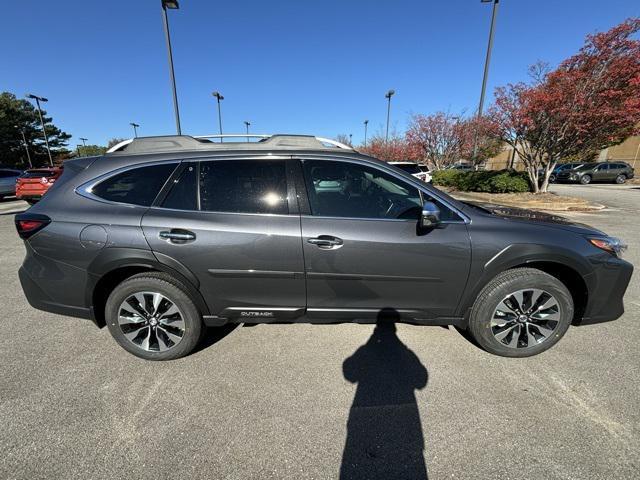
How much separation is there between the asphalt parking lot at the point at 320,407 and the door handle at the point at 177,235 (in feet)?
3.48

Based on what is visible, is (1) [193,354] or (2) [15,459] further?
(1) [193,354]

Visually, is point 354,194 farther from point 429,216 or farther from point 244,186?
point 244,186

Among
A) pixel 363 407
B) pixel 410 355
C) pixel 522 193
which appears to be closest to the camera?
pixel 363 407

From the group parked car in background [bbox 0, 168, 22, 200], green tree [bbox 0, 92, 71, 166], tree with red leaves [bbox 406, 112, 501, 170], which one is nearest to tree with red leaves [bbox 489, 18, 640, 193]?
tree with red leaves [bbox 406, 112, 501, 170]

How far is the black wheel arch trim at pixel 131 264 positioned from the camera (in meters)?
2.34

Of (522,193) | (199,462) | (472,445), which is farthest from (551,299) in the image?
(522,193)

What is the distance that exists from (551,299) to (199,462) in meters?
2.78

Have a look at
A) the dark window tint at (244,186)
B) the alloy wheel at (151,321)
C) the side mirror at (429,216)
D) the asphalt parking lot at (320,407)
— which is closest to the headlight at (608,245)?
the asphalt parking lot at (320,407)

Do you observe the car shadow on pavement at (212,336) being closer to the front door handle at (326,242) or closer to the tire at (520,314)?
the front door handle at (326,242)

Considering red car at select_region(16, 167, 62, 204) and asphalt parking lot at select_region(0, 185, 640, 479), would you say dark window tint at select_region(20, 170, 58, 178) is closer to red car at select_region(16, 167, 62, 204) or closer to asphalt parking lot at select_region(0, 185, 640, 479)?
red car at select_region(16, 167, 62, 204)

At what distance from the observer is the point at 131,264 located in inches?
93.0

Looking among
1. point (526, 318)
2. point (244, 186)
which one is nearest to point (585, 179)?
point (526, 318)

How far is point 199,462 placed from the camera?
67.8 inches

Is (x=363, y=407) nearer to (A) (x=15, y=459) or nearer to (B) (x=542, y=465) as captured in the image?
(B) (x=542, y=465)
